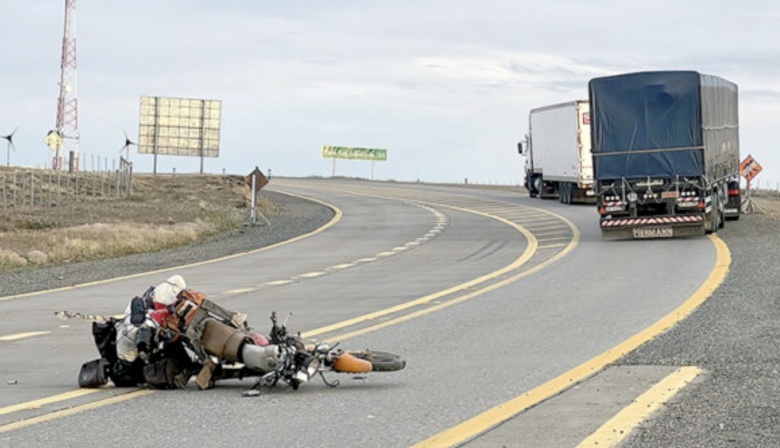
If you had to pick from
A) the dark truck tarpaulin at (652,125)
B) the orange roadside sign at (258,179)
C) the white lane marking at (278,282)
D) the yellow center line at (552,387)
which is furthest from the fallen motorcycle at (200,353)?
the orange roadside sign at (258,179)

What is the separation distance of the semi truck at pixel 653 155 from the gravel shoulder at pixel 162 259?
28.5 ft

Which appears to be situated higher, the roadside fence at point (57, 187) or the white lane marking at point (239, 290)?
the roadside fence at point (57, 187)

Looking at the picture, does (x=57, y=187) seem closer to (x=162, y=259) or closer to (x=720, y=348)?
(x=162, y=259)

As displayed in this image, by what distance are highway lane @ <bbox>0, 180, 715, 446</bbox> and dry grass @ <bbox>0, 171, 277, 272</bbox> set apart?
3.87 metres

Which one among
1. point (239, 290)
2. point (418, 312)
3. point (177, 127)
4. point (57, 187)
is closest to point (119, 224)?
point (239, 290)

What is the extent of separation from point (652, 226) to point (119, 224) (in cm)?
1518

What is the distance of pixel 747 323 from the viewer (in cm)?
1449

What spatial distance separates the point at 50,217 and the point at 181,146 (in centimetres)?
3555

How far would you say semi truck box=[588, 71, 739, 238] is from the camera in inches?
1228

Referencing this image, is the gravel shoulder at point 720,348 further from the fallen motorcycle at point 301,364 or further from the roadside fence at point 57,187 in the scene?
the roadside fence at point 57,187

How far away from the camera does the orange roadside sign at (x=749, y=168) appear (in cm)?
4775

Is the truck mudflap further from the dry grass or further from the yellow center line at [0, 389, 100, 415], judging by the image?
the yellow center line at [0, 389, 100, 415]

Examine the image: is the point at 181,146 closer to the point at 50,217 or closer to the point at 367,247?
the point at 50,217

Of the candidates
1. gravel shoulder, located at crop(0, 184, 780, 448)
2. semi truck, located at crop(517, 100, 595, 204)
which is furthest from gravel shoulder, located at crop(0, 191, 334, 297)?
semi truck, located at crop(517, 100, 595, 204)
